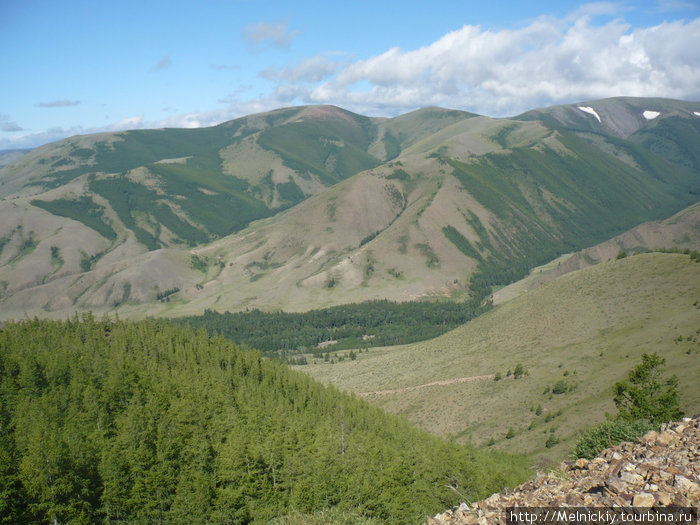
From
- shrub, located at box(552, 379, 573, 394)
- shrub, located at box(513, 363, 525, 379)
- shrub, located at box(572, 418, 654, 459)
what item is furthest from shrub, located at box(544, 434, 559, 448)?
shrub, located at box(513, 363, 525, 379)

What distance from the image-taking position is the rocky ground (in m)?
21.4

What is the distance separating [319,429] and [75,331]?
86.0 meters

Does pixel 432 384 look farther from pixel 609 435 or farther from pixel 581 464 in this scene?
pixel 581 464

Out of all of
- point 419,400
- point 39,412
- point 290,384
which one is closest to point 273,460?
point 39,412

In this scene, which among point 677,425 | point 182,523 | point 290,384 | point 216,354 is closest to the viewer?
point 677,425

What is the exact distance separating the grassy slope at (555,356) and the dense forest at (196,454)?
A: 18.0 m

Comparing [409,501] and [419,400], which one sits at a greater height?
[409,501]

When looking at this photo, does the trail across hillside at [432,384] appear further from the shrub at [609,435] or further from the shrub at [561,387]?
the shrub at [609,435]

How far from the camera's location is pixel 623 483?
74.5ft

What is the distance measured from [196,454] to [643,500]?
165 ft

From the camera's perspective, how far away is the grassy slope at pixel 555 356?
84.1 metres

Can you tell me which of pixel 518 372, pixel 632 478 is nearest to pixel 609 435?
pixel 632 478

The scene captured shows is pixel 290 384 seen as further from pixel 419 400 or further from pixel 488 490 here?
pixel 488 490

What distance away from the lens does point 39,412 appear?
67375 millimetres
